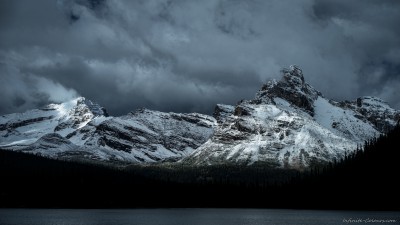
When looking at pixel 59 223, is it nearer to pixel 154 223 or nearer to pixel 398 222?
pixel 154 223

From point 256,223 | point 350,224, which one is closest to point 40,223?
point 256,223

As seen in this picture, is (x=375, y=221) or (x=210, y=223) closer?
(x=375, y=221)

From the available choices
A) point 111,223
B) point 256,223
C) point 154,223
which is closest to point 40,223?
point 111,223

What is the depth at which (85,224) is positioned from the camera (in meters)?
165

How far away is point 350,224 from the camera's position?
154 meters

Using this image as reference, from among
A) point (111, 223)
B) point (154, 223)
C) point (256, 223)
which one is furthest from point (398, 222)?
point (111, 223)

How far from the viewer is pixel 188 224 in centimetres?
16712

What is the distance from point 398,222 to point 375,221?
8169mm

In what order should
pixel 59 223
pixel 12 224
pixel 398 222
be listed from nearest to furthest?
pixel 398 222
pixel 12 224
pixel 59 223

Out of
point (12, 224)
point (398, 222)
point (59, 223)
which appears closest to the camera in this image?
point (398, 222)

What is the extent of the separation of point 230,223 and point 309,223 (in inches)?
960

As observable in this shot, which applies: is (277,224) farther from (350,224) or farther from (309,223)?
(350,224)

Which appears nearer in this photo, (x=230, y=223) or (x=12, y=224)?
(x=12, y=224)

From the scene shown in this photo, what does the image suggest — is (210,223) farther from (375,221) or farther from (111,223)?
(375,221)
